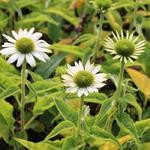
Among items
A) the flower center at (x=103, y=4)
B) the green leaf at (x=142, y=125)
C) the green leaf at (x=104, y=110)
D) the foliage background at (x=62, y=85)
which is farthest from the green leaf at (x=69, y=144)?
the flower center at (x=103, y=4)

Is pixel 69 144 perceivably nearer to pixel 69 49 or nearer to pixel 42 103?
pixel 42 103

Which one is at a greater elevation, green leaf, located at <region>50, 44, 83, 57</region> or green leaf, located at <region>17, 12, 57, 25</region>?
green leaf, located at <region>17, 12, 57, 25</region>

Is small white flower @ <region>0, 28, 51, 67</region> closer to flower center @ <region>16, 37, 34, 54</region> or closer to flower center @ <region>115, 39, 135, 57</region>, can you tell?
flower center @ <region>16, 37, 34, 54</region>

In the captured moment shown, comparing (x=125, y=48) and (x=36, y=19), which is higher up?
(x=36, y=19)

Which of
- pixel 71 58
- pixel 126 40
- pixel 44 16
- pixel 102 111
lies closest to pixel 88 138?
pixel 102 111

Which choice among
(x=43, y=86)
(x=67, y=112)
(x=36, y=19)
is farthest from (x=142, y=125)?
Answer: (x=36, y=19)

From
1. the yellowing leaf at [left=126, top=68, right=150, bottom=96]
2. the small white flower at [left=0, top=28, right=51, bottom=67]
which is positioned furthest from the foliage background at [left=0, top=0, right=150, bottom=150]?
the small white flower at [left=0, top=28, right=51, bottom=67]
